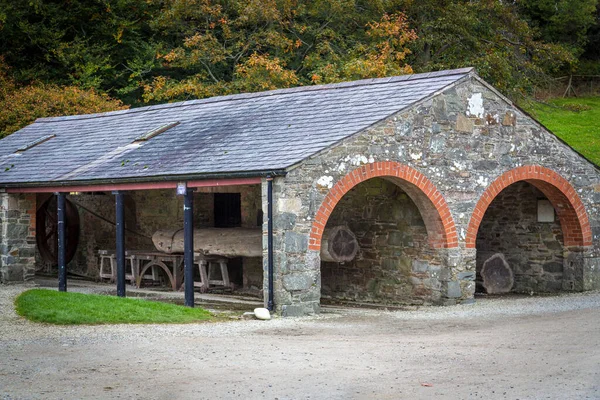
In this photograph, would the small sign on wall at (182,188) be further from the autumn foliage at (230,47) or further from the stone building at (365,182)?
the autumn foliage at (230,47)

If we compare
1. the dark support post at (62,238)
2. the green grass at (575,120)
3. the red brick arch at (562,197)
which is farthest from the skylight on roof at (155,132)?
the green grass at (575,120)

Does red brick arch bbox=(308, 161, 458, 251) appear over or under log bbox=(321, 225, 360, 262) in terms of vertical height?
over

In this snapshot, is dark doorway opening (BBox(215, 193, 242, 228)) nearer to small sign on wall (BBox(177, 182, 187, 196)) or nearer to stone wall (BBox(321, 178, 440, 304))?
stone wall (BBox(321, 178, 440, 304))

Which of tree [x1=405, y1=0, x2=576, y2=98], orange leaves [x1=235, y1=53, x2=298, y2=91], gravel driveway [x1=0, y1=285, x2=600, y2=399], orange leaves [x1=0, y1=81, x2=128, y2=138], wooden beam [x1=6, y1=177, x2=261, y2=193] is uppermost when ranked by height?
tree [x1=405, y1=0, x2=576, y2=98]

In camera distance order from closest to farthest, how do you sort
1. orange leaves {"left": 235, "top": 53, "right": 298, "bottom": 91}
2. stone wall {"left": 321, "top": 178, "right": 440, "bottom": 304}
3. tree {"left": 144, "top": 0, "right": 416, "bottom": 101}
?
1. stone wall {"left": 321, "top": 178, "right": 440, "bottom": 304}
2. orange leaves {"left": 235, "top": 53, "right": 298, "bottom": 91}
3. tree {"left": 144, "top": 0, "right": 416, "bottom": 101}

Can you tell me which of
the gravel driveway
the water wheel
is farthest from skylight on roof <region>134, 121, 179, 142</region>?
the gravel driveway

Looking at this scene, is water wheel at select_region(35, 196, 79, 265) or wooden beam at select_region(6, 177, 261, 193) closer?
wooden beam at select_region(6, 177, 261, 193)

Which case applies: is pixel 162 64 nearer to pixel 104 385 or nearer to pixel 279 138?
pixel 279 138

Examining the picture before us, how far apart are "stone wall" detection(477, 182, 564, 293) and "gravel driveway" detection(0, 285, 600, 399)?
→ 3737mm

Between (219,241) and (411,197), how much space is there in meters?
4.15

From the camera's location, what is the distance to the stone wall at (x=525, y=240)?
18.8 meters

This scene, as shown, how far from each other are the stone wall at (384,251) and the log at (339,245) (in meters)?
0.65

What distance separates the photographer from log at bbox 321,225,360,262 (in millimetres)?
17016

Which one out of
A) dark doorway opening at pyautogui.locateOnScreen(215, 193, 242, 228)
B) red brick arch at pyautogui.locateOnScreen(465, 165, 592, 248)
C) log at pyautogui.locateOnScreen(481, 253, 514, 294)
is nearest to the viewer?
red brick arch at pyautogui.locateOnScreen(465, 165, 592, 248)
